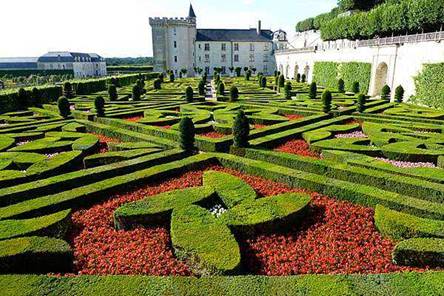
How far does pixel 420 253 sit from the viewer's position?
21.0 feet

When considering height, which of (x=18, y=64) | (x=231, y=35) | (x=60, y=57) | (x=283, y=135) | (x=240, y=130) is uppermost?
(x=231, y=35)

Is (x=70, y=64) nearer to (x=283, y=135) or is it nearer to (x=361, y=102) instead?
(x=361, y=102)

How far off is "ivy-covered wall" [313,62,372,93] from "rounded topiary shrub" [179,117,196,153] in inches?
1101

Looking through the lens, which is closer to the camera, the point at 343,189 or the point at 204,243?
the point at 204,243

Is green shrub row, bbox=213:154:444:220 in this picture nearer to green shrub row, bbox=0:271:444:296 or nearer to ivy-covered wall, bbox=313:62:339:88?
green shrub row, bbox=0:271:444:296

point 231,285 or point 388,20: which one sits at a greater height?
point 388,20

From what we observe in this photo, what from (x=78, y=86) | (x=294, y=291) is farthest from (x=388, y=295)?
(x=78, y=86)

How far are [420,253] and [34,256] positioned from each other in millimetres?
7122

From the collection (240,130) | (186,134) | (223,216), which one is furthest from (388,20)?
(223,216)

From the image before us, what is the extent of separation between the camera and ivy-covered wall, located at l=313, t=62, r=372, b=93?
35.5m

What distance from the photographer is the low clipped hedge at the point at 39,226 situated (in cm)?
688

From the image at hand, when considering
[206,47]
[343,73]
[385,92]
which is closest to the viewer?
[385,92]

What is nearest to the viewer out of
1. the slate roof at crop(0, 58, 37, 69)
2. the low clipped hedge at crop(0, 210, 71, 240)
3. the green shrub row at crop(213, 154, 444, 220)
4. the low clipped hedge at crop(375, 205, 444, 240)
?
the low clipped hedge at crop(0, 210, 71, 240)

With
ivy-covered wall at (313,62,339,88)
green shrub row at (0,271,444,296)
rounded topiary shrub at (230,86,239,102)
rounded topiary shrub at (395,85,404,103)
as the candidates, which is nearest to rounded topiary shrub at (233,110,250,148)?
green shrub row at (0,271,444,296)
